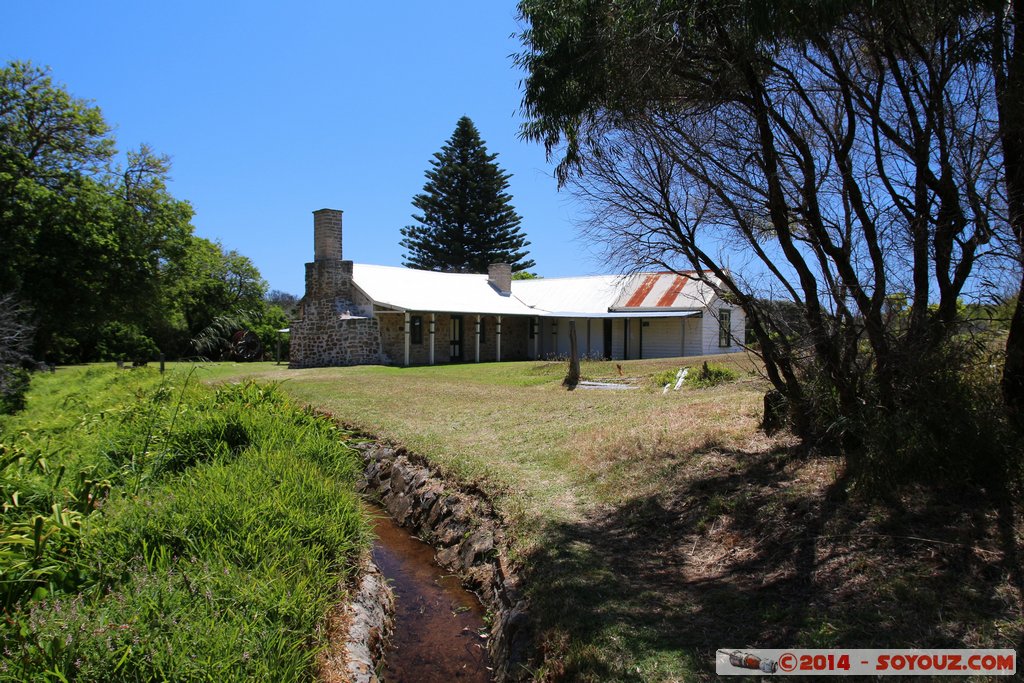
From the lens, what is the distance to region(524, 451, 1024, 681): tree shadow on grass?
3.59 m

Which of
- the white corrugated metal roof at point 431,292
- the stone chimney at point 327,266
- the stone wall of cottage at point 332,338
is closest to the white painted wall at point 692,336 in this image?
the white corrugated metal roof at point 431,292

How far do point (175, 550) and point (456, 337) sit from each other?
2364 cm

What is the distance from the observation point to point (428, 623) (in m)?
5.34

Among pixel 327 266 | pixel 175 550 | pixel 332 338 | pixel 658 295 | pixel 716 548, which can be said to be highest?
pixel 327 266

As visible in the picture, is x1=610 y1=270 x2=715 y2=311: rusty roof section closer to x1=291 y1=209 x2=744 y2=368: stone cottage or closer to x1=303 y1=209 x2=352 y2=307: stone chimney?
x1=291 y1=209 x2=744 y2=368: stone cottage

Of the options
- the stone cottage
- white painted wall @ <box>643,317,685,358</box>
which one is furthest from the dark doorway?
white painted wall @ <box>643,317,685,358</box>

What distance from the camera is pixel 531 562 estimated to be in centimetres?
523

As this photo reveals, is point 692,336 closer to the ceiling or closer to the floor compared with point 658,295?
closer to the floor

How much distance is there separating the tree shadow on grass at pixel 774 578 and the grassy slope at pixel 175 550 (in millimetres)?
1654

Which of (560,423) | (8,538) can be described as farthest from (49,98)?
(8,538)

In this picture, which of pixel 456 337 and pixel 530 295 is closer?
pixel 456 337

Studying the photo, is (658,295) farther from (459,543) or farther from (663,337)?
(459,543)

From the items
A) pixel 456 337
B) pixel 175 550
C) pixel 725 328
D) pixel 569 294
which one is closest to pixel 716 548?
pixel 725 328

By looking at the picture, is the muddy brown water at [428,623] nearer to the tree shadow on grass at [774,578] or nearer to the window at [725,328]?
the tree shadow on grass at [774,578]
